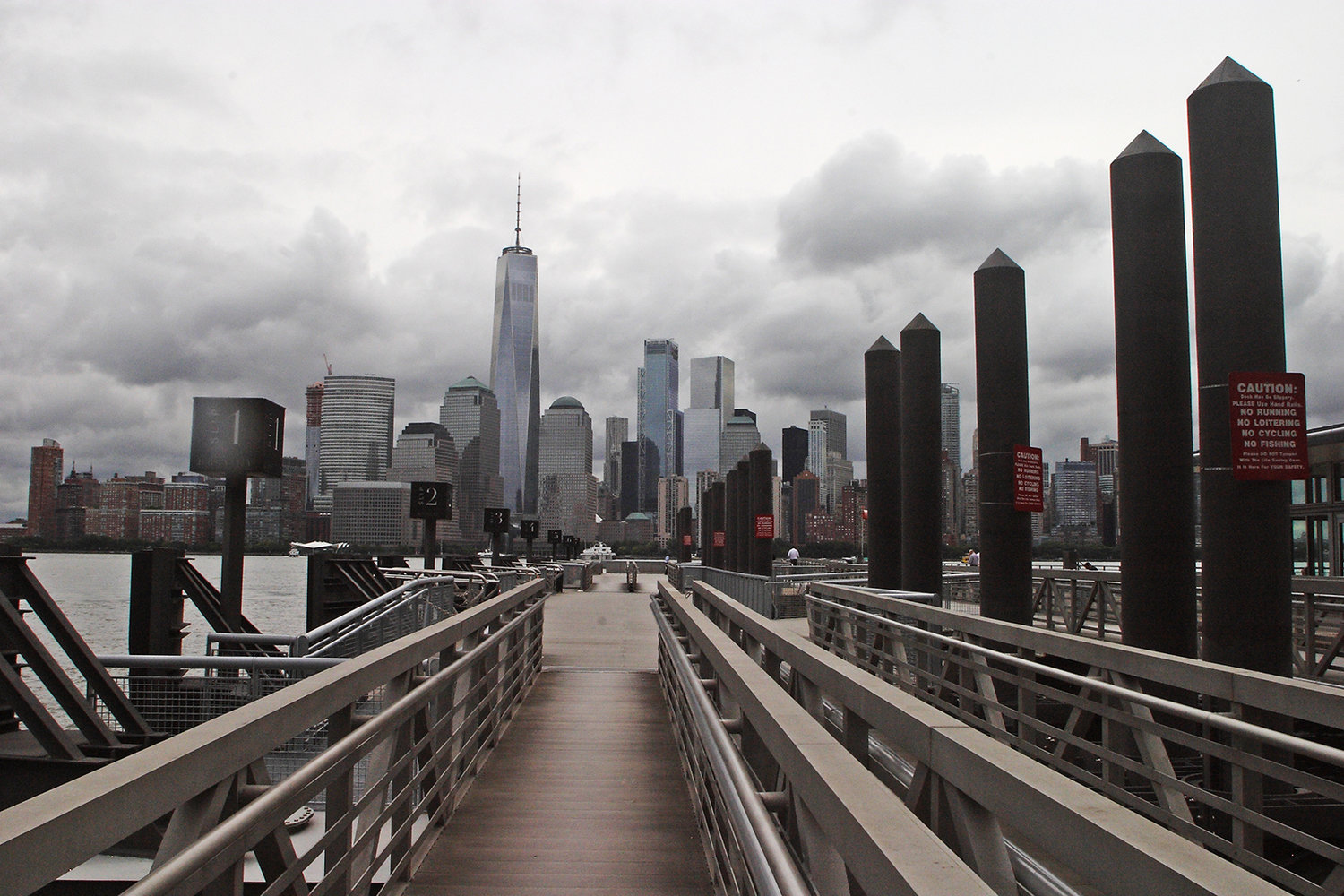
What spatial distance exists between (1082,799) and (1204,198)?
632 cm

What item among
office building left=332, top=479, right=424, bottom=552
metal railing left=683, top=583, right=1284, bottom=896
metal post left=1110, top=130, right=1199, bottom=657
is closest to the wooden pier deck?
metal railing left=683, top=583, right=1284, bottom=896

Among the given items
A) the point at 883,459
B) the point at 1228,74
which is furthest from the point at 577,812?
the point at 883,459

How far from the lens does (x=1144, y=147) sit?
8266mm

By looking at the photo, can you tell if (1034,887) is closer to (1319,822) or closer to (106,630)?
(1319,822)

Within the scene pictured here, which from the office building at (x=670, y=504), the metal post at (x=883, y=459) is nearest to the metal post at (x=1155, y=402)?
the metal post at (x=883, y=459)

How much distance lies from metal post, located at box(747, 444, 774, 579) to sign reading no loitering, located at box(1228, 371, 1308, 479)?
18728mm

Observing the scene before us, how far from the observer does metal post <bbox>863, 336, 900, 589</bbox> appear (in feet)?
50.6

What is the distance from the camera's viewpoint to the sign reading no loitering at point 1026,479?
10.8 metres

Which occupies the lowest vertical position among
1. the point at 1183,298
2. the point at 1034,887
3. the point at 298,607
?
the point at 298,607

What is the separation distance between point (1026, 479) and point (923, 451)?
3.28 metres

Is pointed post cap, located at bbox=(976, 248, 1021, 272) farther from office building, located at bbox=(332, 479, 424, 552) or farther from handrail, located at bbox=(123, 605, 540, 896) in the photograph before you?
office building, located at bbox=(332, 479, 424, 552)

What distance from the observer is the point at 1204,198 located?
7.14m

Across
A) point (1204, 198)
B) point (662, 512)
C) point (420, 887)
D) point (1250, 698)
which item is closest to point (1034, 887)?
point (1250, 698)

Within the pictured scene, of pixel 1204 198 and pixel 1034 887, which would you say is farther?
pixel 1204 198
